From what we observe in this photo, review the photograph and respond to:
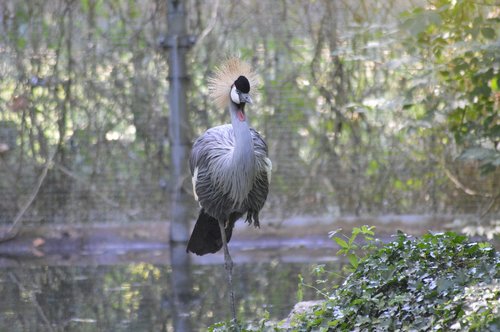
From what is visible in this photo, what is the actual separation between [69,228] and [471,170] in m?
3.56

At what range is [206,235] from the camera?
5.64 metres

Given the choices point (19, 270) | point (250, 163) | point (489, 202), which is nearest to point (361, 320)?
point (250, 163)

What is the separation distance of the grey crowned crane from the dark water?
36 cm

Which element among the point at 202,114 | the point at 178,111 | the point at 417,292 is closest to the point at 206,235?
the point at 417,292

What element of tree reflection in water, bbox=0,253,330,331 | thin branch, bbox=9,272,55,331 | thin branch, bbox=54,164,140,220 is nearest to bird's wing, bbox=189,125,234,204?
tree reflection in water, bbox=0,253,330,331

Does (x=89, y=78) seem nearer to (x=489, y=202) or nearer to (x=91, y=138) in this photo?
(x=91, y=138)

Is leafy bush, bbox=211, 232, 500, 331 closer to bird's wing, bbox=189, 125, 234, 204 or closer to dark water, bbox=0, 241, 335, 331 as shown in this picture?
dark water, bbox=0, 241, 335, 331

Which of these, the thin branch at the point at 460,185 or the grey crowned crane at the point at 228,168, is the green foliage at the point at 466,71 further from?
the grey crowned crane at the point at 228,168

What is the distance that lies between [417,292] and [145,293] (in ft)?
8.66

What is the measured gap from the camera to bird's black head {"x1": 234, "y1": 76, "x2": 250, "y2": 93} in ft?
16.1

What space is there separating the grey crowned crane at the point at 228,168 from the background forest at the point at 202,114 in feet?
7.30

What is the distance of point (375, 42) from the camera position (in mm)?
7562

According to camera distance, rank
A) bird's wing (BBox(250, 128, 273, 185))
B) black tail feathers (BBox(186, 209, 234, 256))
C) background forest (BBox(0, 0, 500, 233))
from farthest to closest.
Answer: background forest (BBox(0, 0, 500, 233)) < black tail feathers (BBox(186, 209, 234, 256)) < bird's wing (BBox(250, 128, 273, 185))

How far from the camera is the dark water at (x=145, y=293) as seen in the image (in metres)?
5.09
